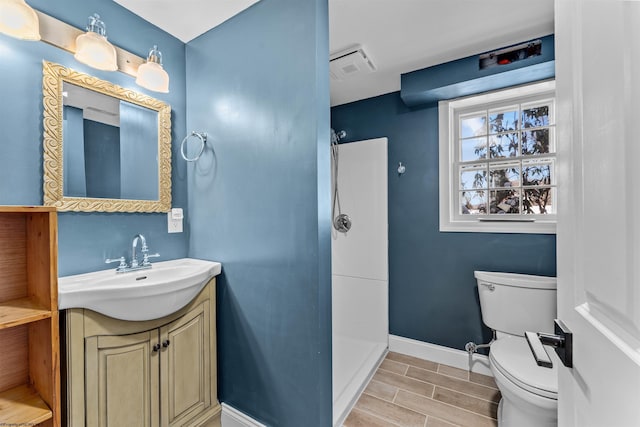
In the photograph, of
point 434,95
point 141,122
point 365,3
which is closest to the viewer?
point 365,3

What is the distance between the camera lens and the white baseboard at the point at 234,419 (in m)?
1.47

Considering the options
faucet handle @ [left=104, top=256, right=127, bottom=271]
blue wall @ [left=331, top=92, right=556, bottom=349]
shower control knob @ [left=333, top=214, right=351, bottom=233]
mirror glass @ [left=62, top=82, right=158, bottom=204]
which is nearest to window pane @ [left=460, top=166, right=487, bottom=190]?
blue wall @ [left=331, top=92, right=556, bottom=349]

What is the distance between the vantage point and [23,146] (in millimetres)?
1195

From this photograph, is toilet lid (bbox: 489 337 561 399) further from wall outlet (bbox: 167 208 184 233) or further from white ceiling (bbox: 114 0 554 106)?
wall outlet (bbox: 167 208 184 233)

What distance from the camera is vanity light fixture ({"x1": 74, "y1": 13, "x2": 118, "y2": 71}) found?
50.5 inches

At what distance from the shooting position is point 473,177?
225cm

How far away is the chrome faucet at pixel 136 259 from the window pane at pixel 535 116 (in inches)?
110

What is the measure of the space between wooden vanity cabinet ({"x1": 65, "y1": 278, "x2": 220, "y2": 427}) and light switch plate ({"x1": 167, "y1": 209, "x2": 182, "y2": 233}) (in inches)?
18.4

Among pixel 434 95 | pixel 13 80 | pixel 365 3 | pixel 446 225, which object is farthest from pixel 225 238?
pixel 434 95

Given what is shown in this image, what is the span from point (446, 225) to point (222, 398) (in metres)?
2.05

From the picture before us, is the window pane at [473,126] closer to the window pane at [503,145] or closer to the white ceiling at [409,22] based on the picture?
the window pane at [503,145]

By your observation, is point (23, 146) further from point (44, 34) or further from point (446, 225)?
point (446, 225)

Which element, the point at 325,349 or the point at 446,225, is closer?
the point at 325,349

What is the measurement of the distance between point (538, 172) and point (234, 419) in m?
2.64
